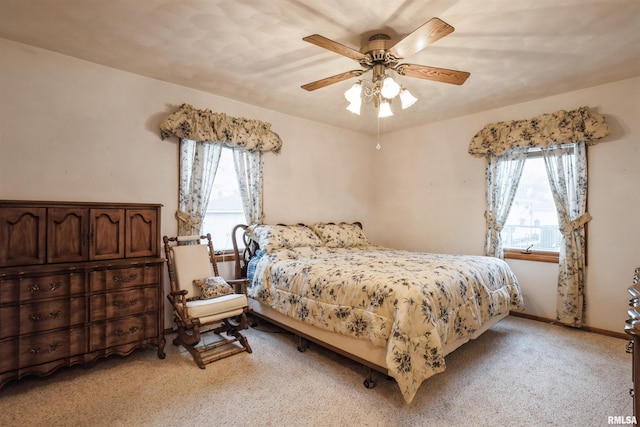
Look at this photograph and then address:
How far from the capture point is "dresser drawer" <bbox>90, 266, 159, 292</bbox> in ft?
8.13

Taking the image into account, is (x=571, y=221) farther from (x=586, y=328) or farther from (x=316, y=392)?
(x=316, y=392)

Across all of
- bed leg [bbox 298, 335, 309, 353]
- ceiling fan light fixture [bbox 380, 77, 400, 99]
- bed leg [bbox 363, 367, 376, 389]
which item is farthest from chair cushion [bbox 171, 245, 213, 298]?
ceiling fan light fixture [bbox 380, 77, 400, 99]

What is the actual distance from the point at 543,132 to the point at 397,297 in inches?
115

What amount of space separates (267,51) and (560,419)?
336 centimetres

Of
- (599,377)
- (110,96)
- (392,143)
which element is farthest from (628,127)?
(110,96)

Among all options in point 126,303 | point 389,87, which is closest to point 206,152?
point 126,303

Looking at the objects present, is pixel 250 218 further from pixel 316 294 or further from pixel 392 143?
pixel 392 143

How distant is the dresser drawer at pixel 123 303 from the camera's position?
2465 mm

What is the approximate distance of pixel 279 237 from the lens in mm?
3633

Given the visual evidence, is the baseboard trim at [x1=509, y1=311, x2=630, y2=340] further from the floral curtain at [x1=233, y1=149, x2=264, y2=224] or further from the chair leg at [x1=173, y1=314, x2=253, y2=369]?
the floral curtain at [x1=233, y1=149, x2=264, y2=224]

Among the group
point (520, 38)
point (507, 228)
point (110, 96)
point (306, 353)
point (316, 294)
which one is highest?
A: point (520, 38)

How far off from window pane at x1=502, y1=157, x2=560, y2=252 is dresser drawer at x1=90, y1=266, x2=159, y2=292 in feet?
13.5

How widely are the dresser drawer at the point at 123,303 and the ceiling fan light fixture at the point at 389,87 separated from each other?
2.55 meters

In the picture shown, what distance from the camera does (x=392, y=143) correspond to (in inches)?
206
